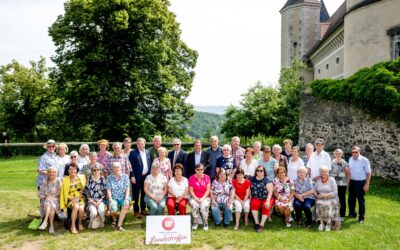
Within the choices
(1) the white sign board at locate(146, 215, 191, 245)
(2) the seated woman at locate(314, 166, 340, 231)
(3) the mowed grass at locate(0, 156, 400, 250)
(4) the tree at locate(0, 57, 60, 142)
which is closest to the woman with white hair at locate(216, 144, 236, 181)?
(3) the mowed grass at locate(0, 156, 400, 250)

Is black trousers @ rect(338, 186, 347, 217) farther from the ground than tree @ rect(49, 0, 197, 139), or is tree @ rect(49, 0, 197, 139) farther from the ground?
tree @ rect(49, 0, 197, 139)

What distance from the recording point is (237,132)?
1143 inches

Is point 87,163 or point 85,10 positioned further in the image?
point 85,10

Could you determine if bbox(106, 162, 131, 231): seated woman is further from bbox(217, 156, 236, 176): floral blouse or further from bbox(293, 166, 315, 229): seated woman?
bbox(293, 166, 315, 229): seated woman

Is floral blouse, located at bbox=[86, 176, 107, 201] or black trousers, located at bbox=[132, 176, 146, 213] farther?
black trousers, located at bbox=[132, 176, 146, 213]

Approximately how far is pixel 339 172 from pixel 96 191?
532cm

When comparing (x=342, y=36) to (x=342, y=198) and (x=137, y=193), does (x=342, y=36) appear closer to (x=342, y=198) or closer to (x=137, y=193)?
(x=342, y=198)

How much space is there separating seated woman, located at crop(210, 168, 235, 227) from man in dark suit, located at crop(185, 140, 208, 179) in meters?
0.63

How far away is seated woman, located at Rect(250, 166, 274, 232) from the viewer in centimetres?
809

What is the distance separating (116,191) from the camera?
811cm

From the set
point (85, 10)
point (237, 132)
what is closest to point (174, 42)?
point (85, 10)

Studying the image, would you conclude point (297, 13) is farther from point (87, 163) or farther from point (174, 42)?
point (87, 163)

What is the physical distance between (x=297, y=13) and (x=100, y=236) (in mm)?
35863

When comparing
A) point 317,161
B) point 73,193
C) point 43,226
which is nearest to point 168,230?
point 73,193
